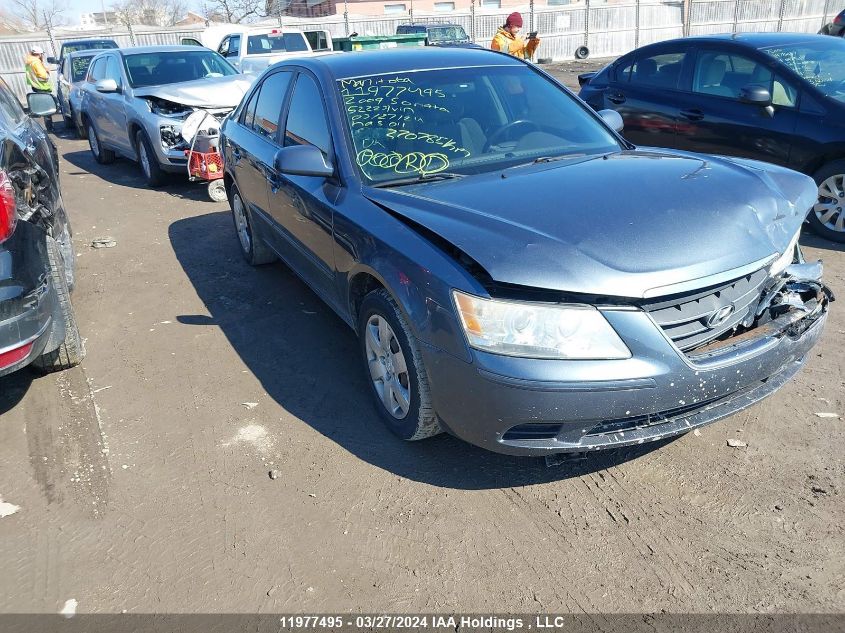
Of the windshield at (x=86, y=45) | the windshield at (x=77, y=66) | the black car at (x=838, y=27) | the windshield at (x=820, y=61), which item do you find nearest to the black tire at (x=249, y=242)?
the windshield at (x=820, y=61)

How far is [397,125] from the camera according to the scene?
3.78 meters

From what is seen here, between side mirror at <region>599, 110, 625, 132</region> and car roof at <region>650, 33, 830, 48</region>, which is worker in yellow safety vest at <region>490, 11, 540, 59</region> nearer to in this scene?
car roof at <region>650, 33, 830, 48</region>

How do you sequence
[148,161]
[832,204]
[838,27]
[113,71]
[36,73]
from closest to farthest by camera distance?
[832,204]
[148,161]
[113,71]
[838,27]
[36,73]

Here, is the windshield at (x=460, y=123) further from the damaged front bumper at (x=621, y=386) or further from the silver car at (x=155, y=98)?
the silver car at (x=155, y=98)

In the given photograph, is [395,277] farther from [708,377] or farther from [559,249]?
[708,377]

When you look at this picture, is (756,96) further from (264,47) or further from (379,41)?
(264,47)

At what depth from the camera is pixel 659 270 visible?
260cm

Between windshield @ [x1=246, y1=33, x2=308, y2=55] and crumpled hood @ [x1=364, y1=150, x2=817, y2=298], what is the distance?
15.1m

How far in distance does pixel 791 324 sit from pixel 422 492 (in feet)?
5.68

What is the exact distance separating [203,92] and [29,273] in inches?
241

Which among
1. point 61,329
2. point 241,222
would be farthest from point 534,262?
point 241,222

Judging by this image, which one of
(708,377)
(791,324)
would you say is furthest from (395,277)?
(791,324)

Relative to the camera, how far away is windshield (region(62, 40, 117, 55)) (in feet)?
64.3

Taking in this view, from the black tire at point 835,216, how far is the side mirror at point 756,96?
780 mm
